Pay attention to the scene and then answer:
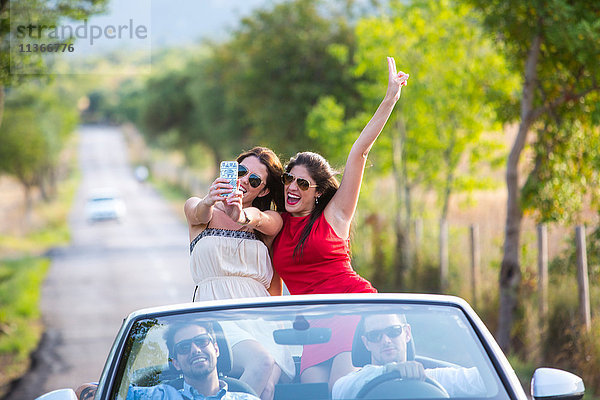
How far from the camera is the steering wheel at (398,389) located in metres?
3.22

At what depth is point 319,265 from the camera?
4.55 meters

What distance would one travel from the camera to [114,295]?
20109 mm

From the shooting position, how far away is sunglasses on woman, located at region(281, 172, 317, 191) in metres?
4.68

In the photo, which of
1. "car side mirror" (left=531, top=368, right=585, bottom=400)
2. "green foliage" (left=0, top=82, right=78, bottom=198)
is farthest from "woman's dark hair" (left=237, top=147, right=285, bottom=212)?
"green foliage" (left=0, top=82, right=78, bottom=198)

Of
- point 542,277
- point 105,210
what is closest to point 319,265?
point 542,277

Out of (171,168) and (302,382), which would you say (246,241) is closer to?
(302,382)

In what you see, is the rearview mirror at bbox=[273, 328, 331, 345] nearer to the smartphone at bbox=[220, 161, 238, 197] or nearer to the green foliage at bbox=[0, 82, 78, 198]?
the smartphone at bbox=[220, 161, 238, 197]

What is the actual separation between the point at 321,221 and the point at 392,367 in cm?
145

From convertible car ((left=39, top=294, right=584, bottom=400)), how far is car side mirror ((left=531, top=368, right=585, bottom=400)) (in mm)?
12

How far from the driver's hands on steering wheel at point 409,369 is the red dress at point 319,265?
3.57 feet

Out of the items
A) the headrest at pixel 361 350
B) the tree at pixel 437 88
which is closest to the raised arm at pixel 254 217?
the headrest at pixel 361 350

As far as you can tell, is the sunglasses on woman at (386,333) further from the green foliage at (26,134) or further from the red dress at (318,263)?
the green foliage at (26,134)

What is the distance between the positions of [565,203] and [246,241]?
5.48 metres

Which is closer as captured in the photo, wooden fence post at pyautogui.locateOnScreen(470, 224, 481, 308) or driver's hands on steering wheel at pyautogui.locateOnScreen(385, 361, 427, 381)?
driver's hands on steering wheel at pyautogui.locateOnScreen(385, 361, 427, 381)
